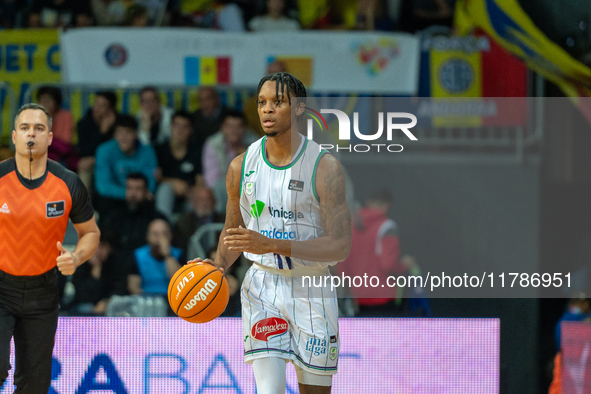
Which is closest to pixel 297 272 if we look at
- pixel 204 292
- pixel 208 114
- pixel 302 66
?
pixel 204 292

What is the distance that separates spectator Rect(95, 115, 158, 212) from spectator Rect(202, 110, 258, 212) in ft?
1.93

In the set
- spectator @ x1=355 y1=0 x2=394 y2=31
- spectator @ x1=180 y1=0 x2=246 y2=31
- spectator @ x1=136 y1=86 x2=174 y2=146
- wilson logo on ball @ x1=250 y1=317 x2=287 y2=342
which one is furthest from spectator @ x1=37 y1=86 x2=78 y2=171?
wilson logo on ball @ x1=250 y1=317 x2=287 y2=342

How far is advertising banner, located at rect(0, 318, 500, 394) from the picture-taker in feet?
18.4

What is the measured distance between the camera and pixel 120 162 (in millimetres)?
7770

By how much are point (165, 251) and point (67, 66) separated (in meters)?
2.96

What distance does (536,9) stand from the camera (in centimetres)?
826

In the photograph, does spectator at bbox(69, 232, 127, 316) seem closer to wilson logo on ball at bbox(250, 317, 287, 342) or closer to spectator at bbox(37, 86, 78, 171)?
spectator at bbox(37, 86, 78, 171)

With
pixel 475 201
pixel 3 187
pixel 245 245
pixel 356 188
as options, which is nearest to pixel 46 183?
pixel 3 187

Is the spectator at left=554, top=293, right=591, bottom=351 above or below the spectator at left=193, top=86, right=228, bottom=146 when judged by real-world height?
below

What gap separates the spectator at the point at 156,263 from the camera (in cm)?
707

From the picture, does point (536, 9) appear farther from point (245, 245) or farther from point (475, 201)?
point (245, 245)

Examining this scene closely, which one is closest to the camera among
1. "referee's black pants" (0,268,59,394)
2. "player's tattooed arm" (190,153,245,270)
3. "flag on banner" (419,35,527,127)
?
"player's tattooed arm" (190,153,245,270)

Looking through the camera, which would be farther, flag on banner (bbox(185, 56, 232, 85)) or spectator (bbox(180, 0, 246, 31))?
spectator (bbox(180, 0, 246, 31))

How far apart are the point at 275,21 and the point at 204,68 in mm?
1264
